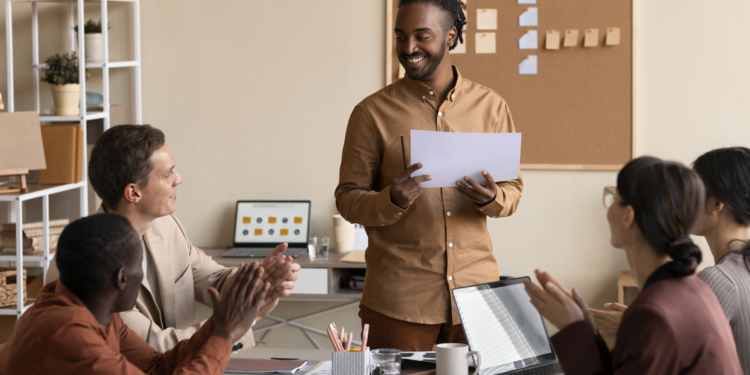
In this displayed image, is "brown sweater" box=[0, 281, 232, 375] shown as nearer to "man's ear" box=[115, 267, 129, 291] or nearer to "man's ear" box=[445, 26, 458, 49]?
"man's ear" box=[115, 267, 129, 291]

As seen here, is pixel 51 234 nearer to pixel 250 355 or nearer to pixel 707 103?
pixel 250 355

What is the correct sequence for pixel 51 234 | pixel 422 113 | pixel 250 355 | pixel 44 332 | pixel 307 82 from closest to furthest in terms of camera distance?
pixel 44 332 < pixel 250 355 < pixel 422 113 < pixel 51 234 < pixel 307 82

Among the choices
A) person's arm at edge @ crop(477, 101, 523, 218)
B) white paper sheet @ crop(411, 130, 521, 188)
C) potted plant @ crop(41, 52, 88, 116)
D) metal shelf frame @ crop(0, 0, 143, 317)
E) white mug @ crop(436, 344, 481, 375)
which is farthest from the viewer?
potted plant @ crop(41, 52, 88, 116)

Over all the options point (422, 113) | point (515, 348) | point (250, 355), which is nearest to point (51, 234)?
point (250, 355)

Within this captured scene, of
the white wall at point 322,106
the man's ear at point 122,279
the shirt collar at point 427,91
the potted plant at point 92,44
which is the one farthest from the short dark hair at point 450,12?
the potted plant at point 92,44

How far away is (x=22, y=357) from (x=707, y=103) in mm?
3235

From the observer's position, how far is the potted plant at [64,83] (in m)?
3.27

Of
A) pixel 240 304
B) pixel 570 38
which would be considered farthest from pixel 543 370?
pixel 570 38

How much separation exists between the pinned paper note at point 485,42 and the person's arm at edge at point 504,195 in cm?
152

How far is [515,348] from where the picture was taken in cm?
163

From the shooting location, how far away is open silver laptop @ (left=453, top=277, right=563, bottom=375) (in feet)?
5.17

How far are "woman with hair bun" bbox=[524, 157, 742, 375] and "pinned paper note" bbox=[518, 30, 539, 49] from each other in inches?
94.9

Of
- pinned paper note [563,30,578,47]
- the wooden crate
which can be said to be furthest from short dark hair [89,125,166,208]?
pinned paper note [563,30,578,47]

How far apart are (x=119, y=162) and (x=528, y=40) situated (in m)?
2.39
